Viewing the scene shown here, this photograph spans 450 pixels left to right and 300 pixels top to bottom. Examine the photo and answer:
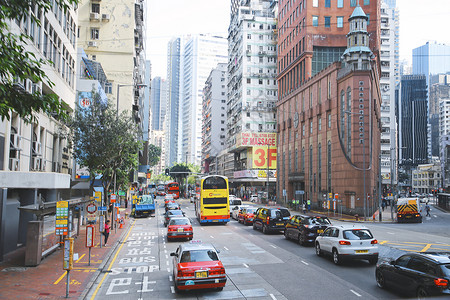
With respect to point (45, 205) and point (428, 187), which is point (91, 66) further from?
point (428, 187)

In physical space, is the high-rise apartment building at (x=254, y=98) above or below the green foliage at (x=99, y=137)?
above

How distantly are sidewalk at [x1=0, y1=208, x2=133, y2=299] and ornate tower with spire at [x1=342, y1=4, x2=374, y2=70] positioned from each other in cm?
4254

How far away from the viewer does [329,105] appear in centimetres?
5784

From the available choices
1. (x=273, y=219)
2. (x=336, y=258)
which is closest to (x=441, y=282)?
(x=336, y=258)

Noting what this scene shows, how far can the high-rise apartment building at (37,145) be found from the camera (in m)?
19.1

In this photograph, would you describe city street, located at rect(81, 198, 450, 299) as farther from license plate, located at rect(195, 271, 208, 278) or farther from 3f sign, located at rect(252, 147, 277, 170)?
3f sign, located at rect(252, 147, 277, 170)

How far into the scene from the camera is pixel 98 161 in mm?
29312

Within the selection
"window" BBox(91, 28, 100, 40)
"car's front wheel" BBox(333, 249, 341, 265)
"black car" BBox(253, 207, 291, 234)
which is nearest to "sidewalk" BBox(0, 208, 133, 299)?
"car's front wheel" BBox(333, 249, 341, 265)

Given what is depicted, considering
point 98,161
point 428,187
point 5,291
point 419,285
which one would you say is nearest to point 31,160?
point 98,161

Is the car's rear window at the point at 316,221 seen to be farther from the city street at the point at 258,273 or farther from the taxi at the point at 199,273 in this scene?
the taxi at the point at 199,273

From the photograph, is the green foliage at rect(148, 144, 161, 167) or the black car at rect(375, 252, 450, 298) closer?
the black car at rect(375, 252, 450, 298)

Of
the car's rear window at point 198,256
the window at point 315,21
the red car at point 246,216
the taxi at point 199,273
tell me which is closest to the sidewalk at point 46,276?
the taxi at point 199,273

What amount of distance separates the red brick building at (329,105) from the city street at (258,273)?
26.1 metres

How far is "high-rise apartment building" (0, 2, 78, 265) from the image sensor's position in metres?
19.1
